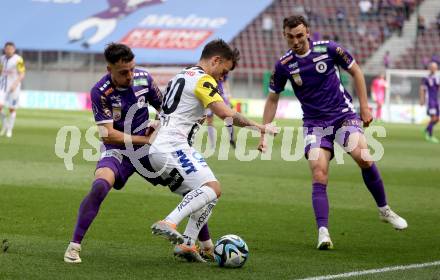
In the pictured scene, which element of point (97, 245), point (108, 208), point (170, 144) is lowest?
point (108, 208)

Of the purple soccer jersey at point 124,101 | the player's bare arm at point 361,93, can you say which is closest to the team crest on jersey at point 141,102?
the purple soccer jersey at point 124,101

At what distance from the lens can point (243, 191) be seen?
46.6 feet

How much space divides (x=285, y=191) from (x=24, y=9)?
42.3 metres

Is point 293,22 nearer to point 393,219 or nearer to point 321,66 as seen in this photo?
point 321,66

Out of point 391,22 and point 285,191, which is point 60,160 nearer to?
point 285,191

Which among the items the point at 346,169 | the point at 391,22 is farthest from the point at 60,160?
the point at 391,22

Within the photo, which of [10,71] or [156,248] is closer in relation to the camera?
[156,248]

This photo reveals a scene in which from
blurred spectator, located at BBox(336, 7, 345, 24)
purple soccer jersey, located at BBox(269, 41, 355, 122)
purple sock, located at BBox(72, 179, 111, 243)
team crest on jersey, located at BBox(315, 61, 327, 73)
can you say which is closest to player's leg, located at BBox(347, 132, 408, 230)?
purple soccer jersey, located at BBox(269, 41, 355, 122)

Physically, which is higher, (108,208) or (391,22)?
(108,208)

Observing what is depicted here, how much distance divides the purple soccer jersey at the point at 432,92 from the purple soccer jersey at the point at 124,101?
73.9 feet

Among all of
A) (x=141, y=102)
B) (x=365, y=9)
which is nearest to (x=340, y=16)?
(x=365, y=9)

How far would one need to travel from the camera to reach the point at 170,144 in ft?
26.5

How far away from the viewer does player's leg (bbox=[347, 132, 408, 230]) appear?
9.79 meters

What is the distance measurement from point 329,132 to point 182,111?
2319mm
